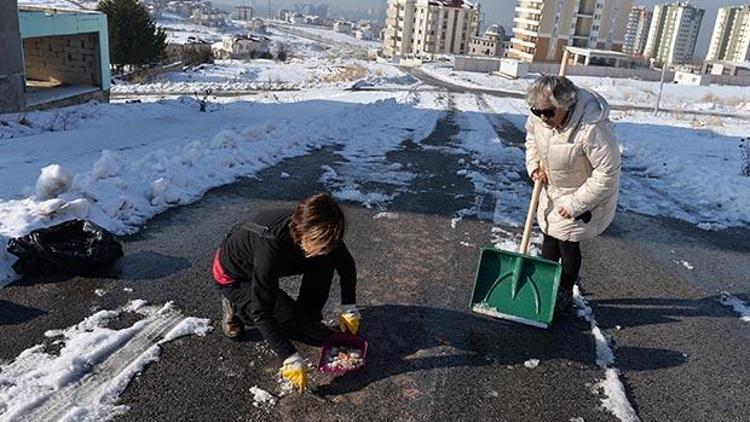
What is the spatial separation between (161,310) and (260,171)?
4.36m

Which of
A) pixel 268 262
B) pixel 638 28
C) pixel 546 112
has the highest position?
pixel 638 28

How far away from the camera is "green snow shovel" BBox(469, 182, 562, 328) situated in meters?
3.88

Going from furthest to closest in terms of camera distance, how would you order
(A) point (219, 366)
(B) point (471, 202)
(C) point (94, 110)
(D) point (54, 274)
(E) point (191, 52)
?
(E) point (191, 52), (C) point (94, 110), (B) point (471, 202), (D) point (54, 274), (A) point (219, 366)

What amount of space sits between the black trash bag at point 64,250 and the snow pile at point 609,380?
11.8 feet

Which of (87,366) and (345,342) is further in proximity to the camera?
(345,342)

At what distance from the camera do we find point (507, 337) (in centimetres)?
374

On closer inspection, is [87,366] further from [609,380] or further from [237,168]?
[237,168]

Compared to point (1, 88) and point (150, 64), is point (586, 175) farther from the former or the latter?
point (150, 64)

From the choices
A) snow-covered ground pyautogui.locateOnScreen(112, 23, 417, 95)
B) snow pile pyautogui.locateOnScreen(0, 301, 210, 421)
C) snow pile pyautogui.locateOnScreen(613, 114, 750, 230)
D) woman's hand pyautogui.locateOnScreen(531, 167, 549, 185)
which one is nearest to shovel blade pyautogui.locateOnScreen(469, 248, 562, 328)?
woman's hand pyautogui.locateOnScreen(531, 167, 549, 185)

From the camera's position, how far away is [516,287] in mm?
3949

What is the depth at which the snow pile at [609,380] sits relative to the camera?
3020 millimetres

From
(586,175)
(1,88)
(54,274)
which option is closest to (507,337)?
(586,175)

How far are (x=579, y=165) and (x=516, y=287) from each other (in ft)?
3.14

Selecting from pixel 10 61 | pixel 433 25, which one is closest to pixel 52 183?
pixel 10 61
